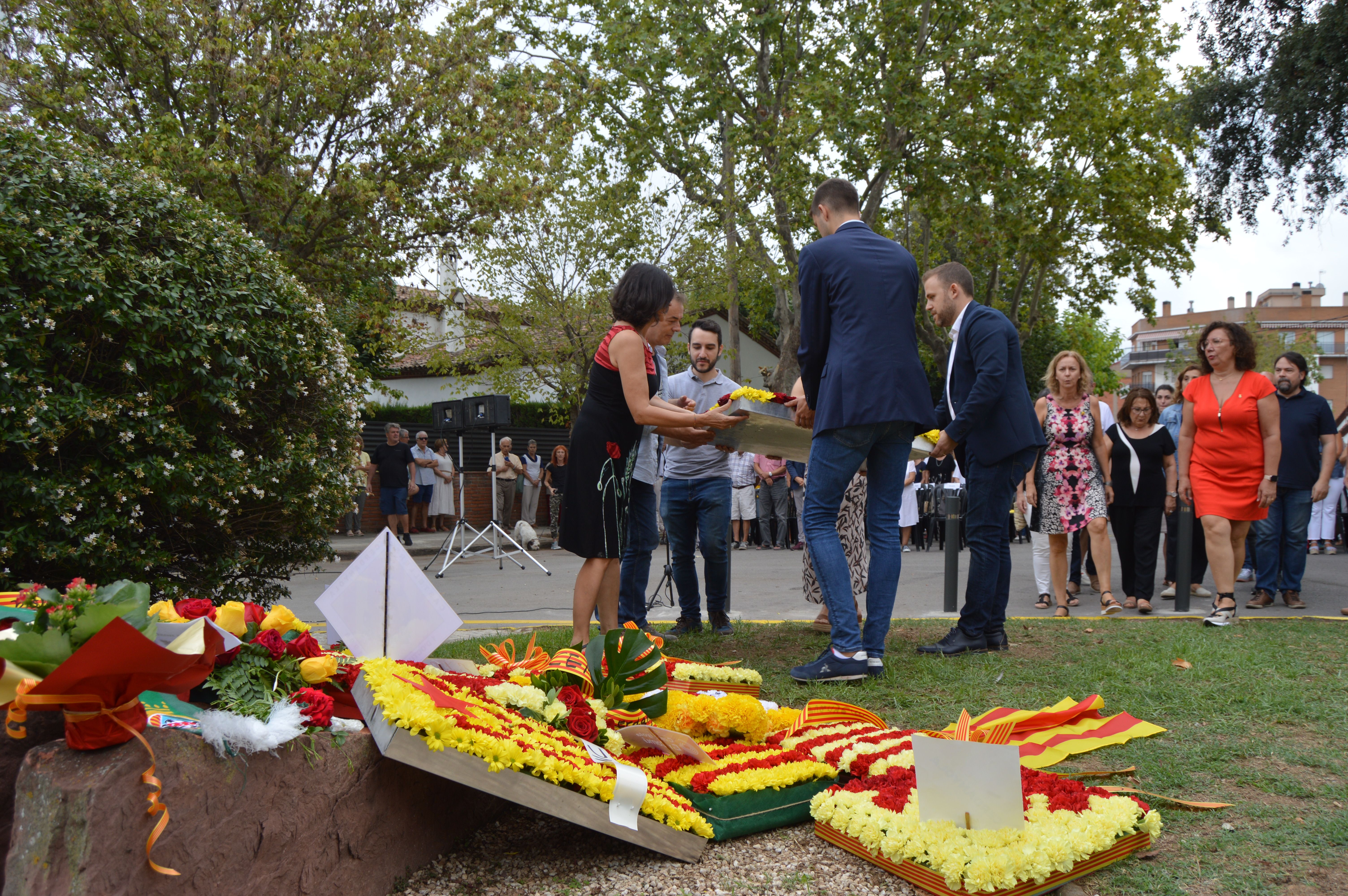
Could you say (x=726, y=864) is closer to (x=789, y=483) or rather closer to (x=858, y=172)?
(x=789, y=483)

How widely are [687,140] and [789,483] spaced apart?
11592mm

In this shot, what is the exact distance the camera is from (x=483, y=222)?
13.3 m

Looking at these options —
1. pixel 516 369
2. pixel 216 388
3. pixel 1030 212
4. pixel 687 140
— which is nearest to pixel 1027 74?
pixel 1030 212

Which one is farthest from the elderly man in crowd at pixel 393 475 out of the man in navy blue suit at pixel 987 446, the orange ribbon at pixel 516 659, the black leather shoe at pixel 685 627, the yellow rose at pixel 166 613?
the yellow rose at pixel 166 613

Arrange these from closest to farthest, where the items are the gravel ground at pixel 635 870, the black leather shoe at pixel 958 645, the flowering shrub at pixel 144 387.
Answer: the gravel ground at pixel 635 870 → the flowering shrub at pixel 144 387 → the black leather shoe at pixel 958 645

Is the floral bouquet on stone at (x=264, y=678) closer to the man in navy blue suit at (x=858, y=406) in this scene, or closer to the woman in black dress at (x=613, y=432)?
the woman in black dress at (x=613, y=432)

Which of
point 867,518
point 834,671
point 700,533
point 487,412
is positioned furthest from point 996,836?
point 487,412

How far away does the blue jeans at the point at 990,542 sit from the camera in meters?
5.11

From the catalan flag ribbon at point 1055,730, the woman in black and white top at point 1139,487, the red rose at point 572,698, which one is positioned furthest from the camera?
the woman in black and white top at point 1139,487

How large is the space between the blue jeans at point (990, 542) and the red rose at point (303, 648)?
12.1 ft

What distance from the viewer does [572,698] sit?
285 cm

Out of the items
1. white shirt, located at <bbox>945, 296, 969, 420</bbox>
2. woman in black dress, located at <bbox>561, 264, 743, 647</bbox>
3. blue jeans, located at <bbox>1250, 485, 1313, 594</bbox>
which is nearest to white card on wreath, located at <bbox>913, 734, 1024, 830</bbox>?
woman in black dress, located at <bbox>561, 264, 743, 647</bbox>

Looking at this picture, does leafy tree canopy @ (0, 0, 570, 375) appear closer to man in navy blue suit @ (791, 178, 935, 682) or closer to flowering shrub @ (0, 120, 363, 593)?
flowering shrub @ (0, 120, 363, 593)

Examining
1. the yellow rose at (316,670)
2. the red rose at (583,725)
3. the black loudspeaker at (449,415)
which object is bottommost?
the red rose at (583,725)
